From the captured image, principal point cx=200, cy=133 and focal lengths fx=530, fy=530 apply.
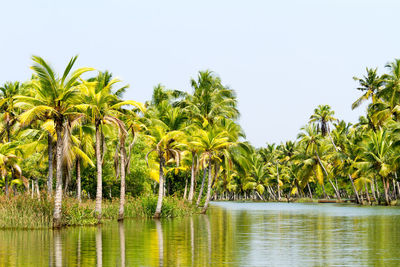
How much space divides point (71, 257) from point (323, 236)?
13.4 m

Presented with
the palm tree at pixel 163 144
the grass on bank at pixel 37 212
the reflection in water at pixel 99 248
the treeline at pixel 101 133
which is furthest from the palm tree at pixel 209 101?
the reflection in water at pixel 99 248

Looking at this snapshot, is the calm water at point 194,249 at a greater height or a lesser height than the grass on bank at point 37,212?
lesser

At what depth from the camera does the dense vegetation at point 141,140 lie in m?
30.6

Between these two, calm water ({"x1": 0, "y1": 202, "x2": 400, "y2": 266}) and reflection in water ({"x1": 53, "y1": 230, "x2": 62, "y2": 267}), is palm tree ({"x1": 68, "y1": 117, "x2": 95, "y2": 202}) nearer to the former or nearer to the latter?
reflection in water ({"x1": 53, "y1": 230, "x2": 62, "y2": 267})

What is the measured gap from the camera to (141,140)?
Answer: 184 feet

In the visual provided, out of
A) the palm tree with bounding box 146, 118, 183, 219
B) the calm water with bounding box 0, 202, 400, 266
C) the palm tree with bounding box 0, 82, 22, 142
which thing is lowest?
the calm water with bounding box 0, 202, 400, 266

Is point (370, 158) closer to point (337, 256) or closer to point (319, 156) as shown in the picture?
point (319, 156)

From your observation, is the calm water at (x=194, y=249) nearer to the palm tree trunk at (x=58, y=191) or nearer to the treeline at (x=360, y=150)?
the palm tree trunk at (x=58, y=191)

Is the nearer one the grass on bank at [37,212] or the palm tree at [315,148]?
the grass on bank at [37,212]

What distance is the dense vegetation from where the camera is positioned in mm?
30641

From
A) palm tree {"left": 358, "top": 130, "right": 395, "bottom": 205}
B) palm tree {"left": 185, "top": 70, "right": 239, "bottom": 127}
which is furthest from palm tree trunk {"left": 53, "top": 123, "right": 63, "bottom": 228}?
palm tree {"left": 358, "top": 130, "right": 395, "bottom": 205}

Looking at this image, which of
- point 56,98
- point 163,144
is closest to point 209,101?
point 163,144

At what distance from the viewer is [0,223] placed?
29.8 meters

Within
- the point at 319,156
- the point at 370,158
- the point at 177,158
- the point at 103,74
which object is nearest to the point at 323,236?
the point at 177,158
